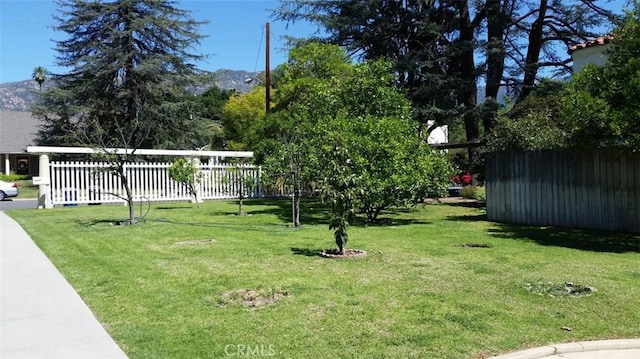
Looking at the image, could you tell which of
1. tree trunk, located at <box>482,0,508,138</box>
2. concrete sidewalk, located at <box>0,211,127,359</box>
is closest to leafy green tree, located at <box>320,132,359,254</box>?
concrete sidewalk, located at <box>0,211,127,359</box>

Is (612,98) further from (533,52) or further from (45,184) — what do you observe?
(45,184)

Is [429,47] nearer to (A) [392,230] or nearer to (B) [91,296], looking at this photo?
(A) [392,230]

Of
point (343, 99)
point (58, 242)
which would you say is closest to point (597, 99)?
point (343, 99)

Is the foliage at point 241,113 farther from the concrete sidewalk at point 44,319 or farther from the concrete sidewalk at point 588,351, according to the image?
the concrete sidewalk at point 588,351

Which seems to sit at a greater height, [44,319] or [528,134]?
[528,134]

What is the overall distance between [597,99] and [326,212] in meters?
9.18

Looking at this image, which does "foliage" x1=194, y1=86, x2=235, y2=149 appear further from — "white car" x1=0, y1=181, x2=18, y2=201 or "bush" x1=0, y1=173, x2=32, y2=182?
"white car" x1=0, y1=181, x2=18, y2=201

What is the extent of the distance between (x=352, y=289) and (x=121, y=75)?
113 ft

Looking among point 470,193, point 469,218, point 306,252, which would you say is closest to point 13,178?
→ point 470,193

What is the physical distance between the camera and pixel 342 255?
27.6ft

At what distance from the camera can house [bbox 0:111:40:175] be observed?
4238 cm

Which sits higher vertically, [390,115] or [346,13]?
[346,13]

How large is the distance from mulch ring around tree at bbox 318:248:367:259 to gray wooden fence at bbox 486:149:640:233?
18.9 ft

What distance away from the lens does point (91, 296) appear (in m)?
6.25
